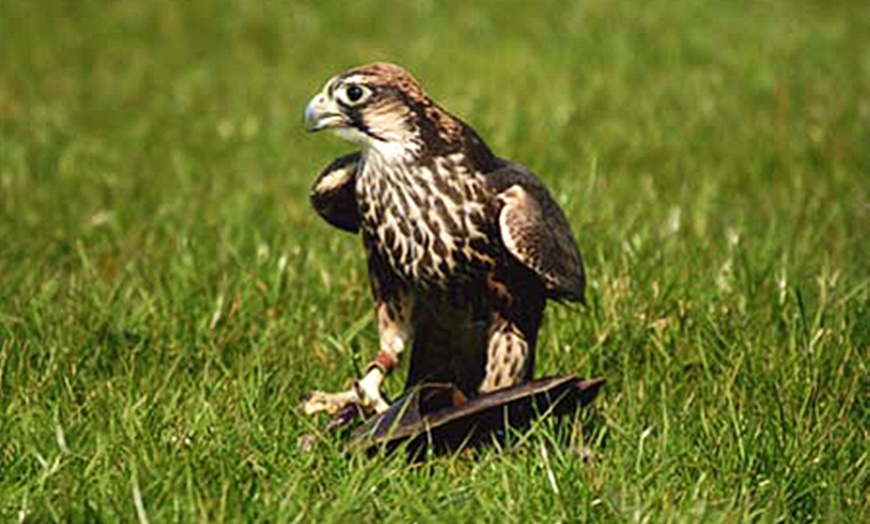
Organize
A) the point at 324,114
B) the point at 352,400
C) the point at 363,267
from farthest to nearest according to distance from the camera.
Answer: the point at 363,267, the point at 352,400, the point at 324,114

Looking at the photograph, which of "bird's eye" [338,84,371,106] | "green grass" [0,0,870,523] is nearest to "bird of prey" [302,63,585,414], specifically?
"bird's eye" [338,84,371,106]

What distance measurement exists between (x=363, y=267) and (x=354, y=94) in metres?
1.96

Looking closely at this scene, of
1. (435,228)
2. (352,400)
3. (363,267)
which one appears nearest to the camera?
(435,228)

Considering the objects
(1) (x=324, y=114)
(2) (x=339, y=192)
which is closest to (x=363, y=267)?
(2) (x=339, y=192)

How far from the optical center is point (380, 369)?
492cm

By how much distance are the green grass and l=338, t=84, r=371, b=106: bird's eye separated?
3.03 ft

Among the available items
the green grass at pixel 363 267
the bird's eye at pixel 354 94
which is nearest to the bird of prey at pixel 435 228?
the bird's eye at pixel 354 94

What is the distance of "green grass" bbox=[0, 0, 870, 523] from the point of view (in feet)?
14.6

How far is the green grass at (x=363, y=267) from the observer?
445 cm

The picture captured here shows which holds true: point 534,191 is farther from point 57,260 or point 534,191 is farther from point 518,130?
point 518,130

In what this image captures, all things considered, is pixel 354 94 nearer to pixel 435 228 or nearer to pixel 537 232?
pixel 435 228

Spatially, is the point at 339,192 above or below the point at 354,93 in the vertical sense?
below

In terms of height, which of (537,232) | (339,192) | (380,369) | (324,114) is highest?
(324,114)

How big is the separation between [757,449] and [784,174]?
4733 millimetres
